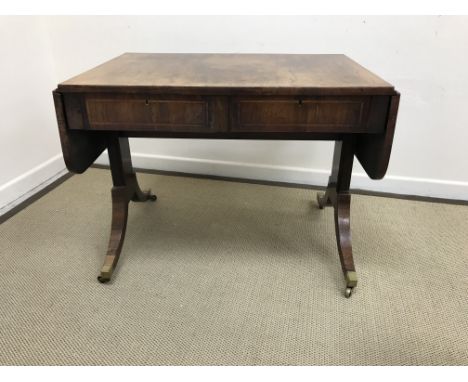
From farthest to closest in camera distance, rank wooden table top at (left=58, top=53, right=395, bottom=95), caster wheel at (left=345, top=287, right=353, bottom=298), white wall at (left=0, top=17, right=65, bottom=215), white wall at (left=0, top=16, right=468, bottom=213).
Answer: white wall at (left=0, top=17, right=65, bottom=215) → white wall at (left=0, top=16, right=468, bottom=213) → caster wheel at (left=345, top=287, right=353, bottom=298) → wooden table top at (left=58, top=53, right=395, bottom=95)

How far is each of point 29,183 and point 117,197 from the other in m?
0.79

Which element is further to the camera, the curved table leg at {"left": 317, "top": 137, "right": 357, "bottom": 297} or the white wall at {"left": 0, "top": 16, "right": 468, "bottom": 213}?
the white wall at {"left": 0, "top": 16, "right": 468, "bottom": 213}

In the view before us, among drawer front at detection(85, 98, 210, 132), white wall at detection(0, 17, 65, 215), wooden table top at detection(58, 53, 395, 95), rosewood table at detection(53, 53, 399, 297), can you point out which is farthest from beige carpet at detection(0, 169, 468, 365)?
wooden table top at detection(58, 53, 395, 95)

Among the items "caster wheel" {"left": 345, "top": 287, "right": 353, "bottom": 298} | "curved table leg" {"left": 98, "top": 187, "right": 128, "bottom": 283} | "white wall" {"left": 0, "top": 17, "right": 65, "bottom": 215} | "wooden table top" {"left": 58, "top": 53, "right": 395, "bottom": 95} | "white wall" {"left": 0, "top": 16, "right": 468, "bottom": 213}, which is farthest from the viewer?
"white wall" {"left": 0, "top": 17, "right": 65, "bottom": 215}

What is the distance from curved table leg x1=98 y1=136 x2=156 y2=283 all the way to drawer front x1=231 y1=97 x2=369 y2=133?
0.58 metres

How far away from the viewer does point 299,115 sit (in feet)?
3.30

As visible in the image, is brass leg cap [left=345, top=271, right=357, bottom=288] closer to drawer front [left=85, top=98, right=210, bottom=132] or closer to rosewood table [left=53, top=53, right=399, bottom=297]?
rosewood table [left=53, top=53, right=399, bottom=297]

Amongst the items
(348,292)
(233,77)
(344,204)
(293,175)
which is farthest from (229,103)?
(293,175)

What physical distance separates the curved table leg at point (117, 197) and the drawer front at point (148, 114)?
32 cm

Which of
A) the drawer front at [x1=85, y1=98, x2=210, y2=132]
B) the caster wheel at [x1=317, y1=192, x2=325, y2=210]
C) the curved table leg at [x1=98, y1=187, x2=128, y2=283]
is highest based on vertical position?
the drawer front at [x1=85, y1=98, x2=210, y2=132]

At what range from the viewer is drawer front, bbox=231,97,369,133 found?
99 cm

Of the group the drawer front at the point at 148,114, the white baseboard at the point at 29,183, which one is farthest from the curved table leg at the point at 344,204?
the white baseboard at the point at 29,183

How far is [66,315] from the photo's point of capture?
118 centimetres

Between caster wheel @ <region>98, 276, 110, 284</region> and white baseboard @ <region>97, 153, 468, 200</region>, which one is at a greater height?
white baseboard @ <region>97, 153, 468, 200</region>
